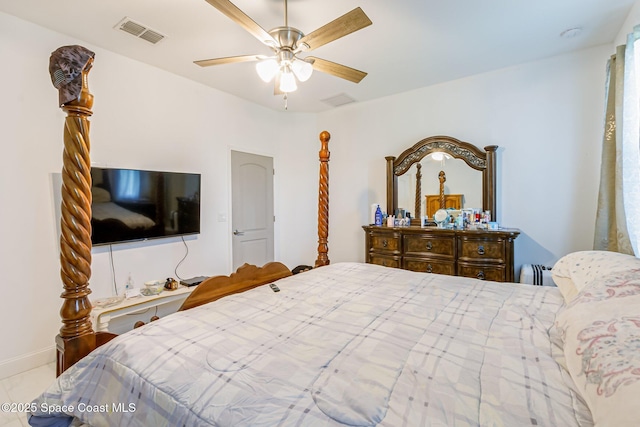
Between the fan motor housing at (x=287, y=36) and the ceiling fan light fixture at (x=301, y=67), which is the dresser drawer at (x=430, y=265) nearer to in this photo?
the ceiling fan light fixture at (x=301, y=67)

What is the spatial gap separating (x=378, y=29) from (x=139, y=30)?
78.1 inches

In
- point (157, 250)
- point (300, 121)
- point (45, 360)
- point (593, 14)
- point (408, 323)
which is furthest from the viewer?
point (300, 121)

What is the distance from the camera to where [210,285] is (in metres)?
1.73

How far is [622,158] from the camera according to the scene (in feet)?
6.93

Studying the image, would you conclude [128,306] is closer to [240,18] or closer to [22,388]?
[22,388]

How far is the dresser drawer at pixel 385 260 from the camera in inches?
135

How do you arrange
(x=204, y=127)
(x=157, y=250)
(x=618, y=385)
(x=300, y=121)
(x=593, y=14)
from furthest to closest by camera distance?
(x=300, y=121) < (x=204, y=127) < (x=157, y=250) < (x=593, y=14) < (x=618, y=385)

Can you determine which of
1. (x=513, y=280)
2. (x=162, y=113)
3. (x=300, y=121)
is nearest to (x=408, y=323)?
(x=513, y=280)

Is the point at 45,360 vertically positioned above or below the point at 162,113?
below

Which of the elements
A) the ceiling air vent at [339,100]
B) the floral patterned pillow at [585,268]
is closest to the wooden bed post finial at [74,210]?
the floral patterned pillow at [585,268]

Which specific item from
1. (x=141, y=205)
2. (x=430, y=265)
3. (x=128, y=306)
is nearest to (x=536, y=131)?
(x=430, y=265)

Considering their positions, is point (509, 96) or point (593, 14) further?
point (509, 96)

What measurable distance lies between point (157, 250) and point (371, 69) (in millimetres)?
3013

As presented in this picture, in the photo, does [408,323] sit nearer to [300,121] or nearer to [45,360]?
[45,360]
